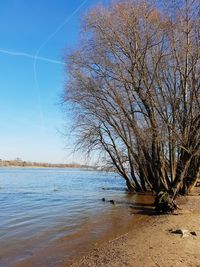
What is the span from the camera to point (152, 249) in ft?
23.7

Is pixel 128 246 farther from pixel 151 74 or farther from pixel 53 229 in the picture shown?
pixel 151 74

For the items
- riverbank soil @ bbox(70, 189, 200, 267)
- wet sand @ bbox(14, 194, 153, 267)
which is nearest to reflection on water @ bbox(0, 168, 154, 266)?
wet sand @ bbox(14, 194, 153, 267)

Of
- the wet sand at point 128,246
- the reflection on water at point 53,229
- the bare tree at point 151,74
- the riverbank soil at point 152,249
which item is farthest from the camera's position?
the bare tree at point 151,74

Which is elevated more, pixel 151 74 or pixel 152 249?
pixel 151 74

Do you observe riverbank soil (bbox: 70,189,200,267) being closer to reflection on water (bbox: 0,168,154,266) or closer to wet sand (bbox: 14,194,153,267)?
wet sand (bbox: 14,194,153,267)

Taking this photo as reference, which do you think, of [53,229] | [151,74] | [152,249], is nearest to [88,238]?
[53,229]

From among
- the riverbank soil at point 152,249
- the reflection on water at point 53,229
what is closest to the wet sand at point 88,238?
the reflection on water at point 53,229

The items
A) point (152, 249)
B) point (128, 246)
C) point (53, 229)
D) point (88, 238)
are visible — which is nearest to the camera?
point (152, 249)

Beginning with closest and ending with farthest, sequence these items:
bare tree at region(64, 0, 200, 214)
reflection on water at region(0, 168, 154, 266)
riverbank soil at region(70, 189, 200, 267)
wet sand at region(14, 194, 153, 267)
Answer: riverbank soil at region(70, 189, 200, 267)
wet sand at region(14, 194, 153, 267)
reflection on water at region(0, 168, 154, 266)
bare tree at region(64, 0, 200, 214)

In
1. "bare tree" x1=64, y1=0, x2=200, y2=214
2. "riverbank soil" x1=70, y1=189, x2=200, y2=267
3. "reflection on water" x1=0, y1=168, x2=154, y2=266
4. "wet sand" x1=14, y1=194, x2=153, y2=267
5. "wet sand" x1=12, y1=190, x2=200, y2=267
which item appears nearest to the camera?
"riverbank soil" x1=70, y1=189, x2=200, y2=267

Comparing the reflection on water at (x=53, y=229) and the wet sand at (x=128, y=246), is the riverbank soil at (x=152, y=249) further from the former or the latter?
the reflection on water at (x=53, y=229)

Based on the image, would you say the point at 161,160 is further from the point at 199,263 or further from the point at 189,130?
the point at 199,263

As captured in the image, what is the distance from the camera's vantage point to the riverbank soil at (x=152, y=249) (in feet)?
20.9

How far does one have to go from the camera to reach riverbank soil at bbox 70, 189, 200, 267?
20.9ft
